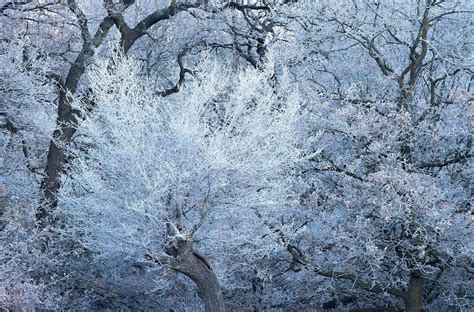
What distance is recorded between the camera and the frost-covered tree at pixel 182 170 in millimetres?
9305

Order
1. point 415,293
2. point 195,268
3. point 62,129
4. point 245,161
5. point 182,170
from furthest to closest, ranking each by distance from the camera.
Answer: point 62,129
point 415,293
point 195,268
point 245,161
point 182,170

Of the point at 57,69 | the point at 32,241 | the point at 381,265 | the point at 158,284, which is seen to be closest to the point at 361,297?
the point at 381,265

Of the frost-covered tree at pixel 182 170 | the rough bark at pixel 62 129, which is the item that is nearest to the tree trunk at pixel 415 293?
the frost-covered tree at pixel 182 170

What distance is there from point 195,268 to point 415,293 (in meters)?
4.14

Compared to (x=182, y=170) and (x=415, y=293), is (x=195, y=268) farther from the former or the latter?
(x=415, y=293)

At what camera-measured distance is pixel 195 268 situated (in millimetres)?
9789

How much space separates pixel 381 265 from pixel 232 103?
12.8 feet

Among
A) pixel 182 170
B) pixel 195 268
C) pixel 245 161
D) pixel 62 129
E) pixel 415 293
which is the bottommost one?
pixel 415 293

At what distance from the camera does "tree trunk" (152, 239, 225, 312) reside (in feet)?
31.4

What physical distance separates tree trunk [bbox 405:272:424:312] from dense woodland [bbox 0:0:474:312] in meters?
0.05

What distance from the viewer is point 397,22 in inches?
466

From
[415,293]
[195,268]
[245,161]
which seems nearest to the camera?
[245,161]

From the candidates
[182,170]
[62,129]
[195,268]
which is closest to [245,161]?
[182,170]

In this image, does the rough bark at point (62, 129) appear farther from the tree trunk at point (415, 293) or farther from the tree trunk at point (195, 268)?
the tree trunk at point (415, 293)
